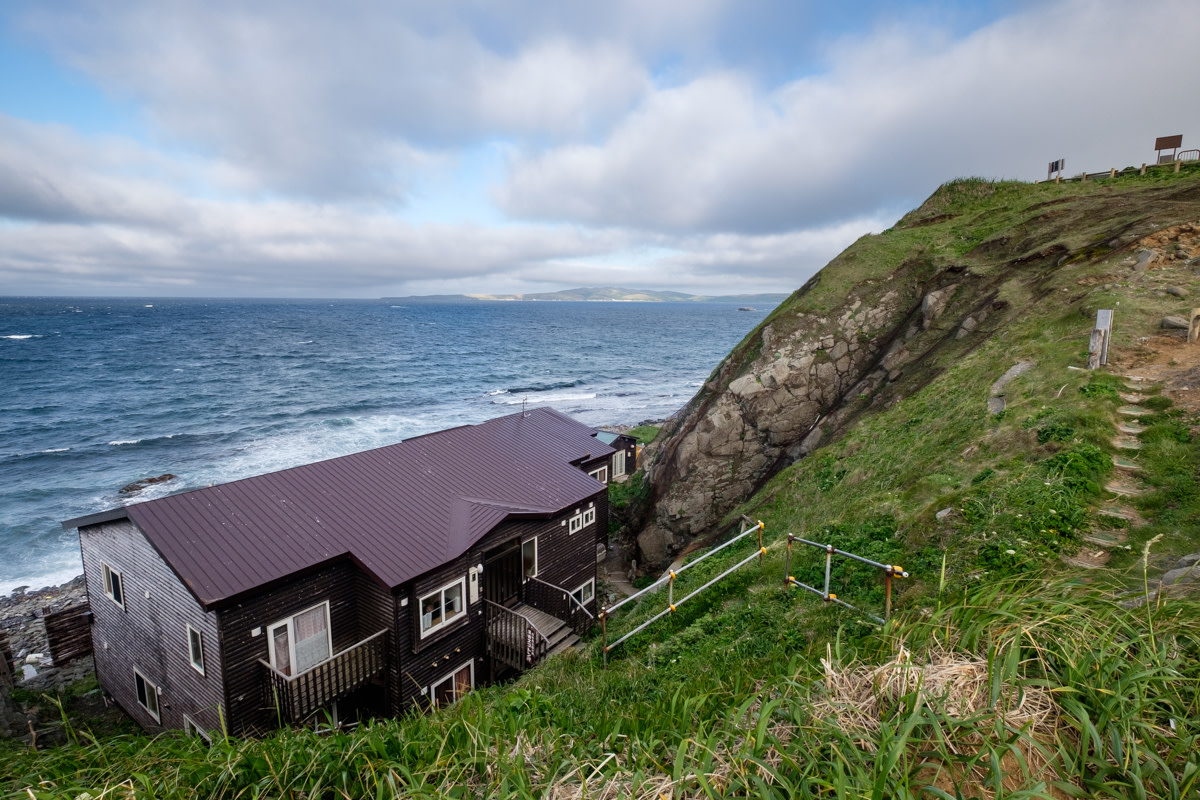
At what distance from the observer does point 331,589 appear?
46.8 ft

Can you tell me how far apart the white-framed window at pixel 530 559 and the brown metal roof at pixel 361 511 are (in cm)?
123

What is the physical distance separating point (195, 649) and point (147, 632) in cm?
310

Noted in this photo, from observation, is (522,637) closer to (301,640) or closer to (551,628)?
(551,628)

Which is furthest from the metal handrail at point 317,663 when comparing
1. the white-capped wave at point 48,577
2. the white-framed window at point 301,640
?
the white-capped wave at point 48,577

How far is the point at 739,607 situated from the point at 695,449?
15486 millimetres

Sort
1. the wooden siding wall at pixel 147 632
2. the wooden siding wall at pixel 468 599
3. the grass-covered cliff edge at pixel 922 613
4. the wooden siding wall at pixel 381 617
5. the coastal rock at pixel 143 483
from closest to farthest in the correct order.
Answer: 1. the grass-covered cliff edge at pixel 922 613
2. the wooden siding wall at pixel 147 632
3. the wooden siding wall at pixel 381 617
4. the wooden siding wall at pixel 468 599
5. the coastal rock at pixel 143 483

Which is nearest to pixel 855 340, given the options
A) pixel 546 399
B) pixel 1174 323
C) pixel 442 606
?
pixel 1174 323

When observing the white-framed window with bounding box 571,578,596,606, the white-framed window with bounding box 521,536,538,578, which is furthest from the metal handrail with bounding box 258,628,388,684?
the white-framed window with bounding box 571,578,596,606

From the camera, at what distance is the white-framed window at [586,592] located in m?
20.9

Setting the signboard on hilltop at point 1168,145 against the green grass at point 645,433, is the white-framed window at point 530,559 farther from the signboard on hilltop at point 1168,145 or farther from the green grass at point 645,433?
the signboard on hilltop at point 1168,145

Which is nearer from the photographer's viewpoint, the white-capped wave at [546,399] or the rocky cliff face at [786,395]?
the rocky cliff face at [786,395]

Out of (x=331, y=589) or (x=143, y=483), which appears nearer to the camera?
(x=331, y=589)

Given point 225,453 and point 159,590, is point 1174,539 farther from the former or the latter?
point 225,453

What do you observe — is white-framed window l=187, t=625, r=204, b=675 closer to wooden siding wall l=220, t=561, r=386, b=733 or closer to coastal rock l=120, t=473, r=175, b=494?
wooden siding wall l=220, t=561, r=386, b=733
